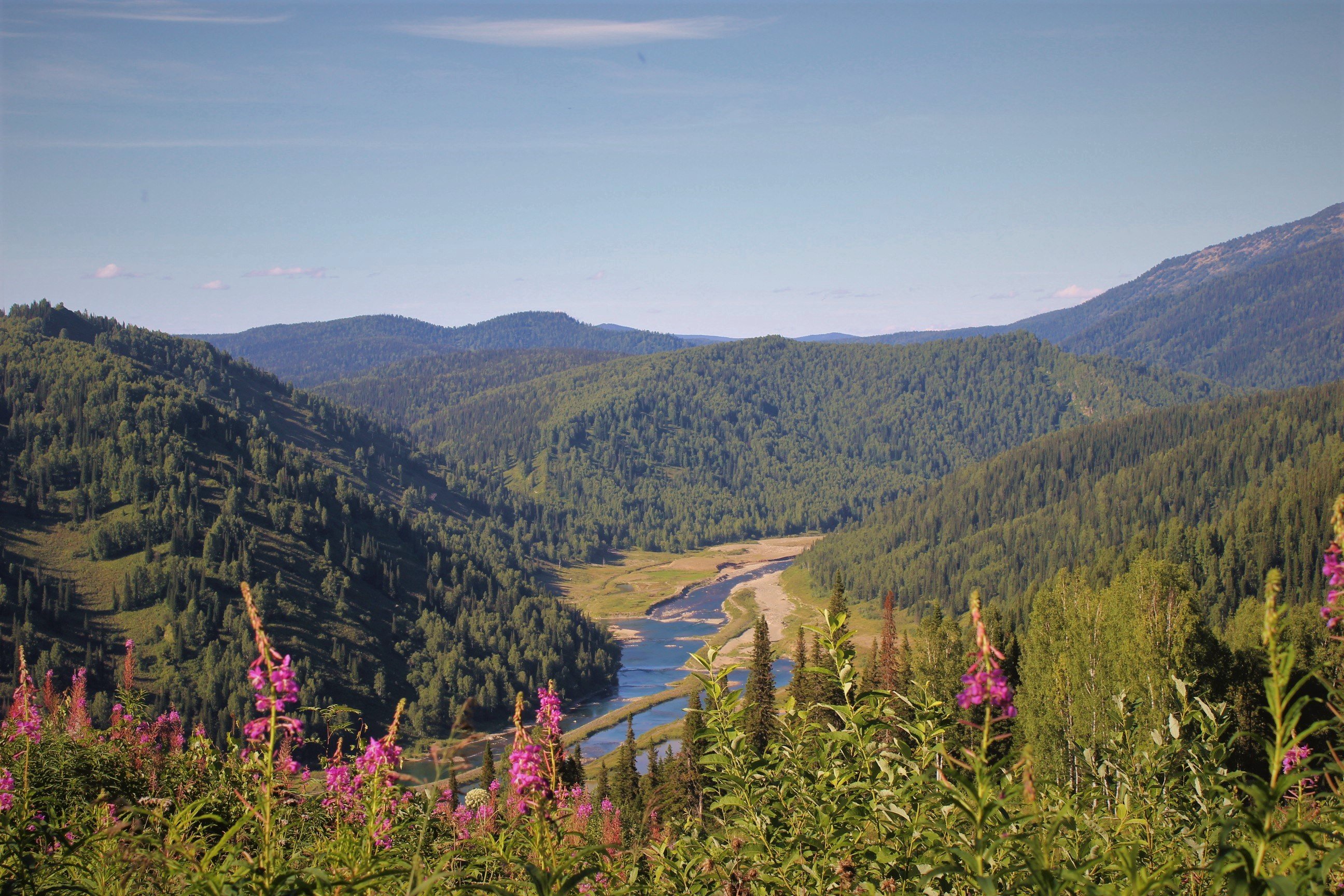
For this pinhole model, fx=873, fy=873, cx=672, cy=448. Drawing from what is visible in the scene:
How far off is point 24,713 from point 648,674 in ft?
445

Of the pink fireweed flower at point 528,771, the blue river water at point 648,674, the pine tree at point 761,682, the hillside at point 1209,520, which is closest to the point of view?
the pink fireweed flower at point 528,771

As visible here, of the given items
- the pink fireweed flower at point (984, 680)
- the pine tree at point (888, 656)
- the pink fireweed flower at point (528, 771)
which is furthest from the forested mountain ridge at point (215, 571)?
the pink fireweed flower at point (984, 680)

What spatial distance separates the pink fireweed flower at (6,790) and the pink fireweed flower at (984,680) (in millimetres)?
9272

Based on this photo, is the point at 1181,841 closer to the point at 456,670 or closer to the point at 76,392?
the point at 456,670

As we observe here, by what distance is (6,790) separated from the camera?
900 cm

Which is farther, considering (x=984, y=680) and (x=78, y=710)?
(x=78, y=710)

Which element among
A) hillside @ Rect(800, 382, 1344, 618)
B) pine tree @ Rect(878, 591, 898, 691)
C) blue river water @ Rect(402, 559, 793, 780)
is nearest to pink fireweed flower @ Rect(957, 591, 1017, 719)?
pine tree @ Rect(878, 591, 898, 691)

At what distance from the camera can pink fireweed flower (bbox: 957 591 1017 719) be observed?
4.76m

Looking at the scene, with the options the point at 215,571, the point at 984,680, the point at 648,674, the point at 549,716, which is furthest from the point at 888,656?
the point at 215,571

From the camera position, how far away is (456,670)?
447ft

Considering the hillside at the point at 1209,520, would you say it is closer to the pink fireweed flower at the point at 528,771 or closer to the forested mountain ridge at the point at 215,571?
the forested mountain ridge at the point at 215,571

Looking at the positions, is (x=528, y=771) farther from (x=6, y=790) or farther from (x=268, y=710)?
(x=6, y=790)

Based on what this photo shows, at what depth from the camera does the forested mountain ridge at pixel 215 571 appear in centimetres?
12181

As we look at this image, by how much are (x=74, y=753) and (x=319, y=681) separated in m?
117
